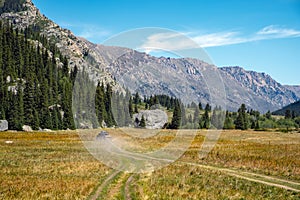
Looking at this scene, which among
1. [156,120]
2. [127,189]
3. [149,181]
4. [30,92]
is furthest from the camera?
[30,92]

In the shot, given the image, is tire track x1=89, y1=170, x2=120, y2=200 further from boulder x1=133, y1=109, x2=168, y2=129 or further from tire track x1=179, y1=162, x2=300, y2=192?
boulder x1=133, y1=109, x2=168, y2=129

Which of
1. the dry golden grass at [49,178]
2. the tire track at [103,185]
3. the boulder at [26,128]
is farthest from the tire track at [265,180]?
the boulder at [26,128]

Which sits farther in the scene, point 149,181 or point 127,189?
point 149,181

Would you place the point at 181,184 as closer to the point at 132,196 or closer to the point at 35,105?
the point at 132,196

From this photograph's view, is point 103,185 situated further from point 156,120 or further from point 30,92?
point 30,92

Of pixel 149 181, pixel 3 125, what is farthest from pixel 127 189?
pixel 3 125

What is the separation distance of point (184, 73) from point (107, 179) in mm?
10010

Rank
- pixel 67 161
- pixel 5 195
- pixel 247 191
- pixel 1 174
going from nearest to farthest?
1. pixel 5 195
2. pixel 247 191
3. pixel 1 174
4. pixel 67 161

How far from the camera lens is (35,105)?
486ft

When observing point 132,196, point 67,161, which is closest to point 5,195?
point 132,196

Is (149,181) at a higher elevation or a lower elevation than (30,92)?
lower

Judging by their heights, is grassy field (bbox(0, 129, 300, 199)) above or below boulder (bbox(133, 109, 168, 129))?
below

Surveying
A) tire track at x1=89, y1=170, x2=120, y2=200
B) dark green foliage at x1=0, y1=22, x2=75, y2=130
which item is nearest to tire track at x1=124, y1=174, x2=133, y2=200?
tire track at x1=89, y1=170, x2=120, y2=200

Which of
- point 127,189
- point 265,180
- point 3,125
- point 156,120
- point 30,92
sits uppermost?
point 30,92
